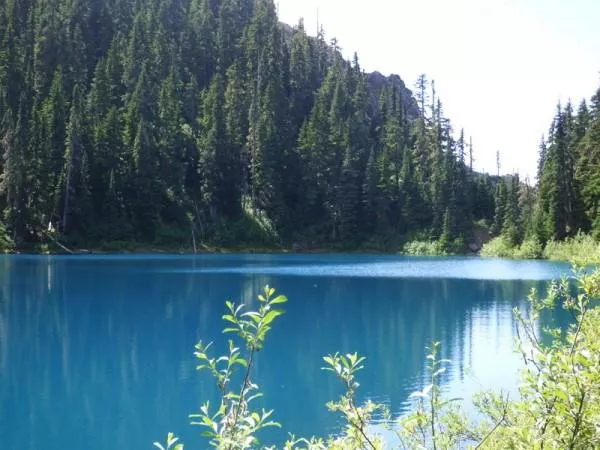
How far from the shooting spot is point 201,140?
77000 millimetres

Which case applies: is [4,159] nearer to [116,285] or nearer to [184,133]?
[184,133]

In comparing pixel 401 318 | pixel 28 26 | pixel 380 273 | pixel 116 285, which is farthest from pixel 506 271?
pixel 28 26

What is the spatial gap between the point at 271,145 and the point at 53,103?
25.9 metres

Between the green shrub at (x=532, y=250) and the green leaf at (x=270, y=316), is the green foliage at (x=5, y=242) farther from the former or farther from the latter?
the green leaf at (x=270, y=316)

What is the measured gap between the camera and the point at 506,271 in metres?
47.0

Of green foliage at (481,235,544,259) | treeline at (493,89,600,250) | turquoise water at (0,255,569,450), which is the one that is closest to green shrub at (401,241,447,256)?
green foliage at (481,235,544,259)

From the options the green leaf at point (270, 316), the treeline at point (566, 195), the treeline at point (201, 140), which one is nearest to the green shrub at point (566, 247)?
the treeline at point (566, 195)

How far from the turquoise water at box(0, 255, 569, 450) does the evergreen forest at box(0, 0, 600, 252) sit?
27655 mm

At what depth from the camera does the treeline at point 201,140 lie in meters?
66.8

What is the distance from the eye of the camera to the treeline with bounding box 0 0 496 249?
2628 inches

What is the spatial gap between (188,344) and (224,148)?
59722 mm

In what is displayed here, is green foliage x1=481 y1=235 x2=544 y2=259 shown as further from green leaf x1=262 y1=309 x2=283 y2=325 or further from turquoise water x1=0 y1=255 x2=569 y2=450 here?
green leaf x1=262 y1=309 x2=283 y2=325

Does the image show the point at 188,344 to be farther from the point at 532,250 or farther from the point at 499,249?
the point at 499,249

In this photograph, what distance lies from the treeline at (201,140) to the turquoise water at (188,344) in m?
29.0
